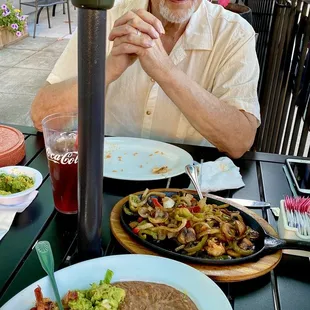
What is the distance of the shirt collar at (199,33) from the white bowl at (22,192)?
2.98 feet

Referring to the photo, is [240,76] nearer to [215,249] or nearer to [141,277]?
[215,249]

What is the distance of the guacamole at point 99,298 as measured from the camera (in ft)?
2.46

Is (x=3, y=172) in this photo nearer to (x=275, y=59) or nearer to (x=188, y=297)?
(x=188, y=297)

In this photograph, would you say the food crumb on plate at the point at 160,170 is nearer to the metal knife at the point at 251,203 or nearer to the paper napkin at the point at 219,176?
the paper napkin at the point at 219,176

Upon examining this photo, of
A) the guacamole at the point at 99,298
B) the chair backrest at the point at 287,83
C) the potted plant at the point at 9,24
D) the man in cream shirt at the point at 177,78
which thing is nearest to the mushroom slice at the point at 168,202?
the guacamole at the point at 99,298

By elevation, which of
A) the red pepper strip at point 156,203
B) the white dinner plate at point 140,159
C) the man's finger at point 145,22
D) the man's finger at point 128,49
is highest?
the man's finger at point 145,22

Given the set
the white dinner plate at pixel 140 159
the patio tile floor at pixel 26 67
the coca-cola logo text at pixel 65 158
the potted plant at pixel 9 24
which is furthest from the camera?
the potted plant at pixel 9 24

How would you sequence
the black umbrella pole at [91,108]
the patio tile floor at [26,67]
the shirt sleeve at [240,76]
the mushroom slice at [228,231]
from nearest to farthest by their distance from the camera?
the black umbrella pole at [91,108], the mushroom slice at [228,231], the shirt sleeve at [240,76], the patio tile floor at [26,67]

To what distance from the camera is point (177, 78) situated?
1.55 meters

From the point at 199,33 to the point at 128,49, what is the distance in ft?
1.46

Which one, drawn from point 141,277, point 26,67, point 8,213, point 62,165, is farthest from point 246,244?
point 26,67

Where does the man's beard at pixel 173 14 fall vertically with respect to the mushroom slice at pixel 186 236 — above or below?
above

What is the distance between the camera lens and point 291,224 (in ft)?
3.40

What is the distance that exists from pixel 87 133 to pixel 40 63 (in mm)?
5684
